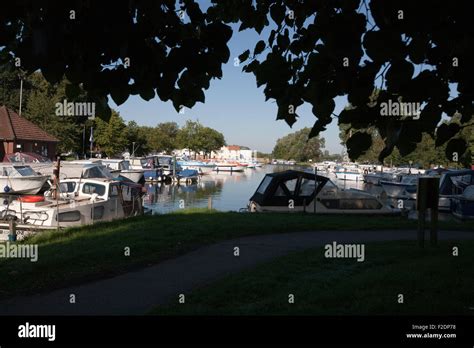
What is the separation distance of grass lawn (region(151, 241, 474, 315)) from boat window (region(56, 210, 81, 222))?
9.42 meters

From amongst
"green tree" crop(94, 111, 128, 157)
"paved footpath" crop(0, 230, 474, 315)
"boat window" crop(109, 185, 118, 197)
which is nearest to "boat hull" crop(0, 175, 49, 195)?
"boat window" crop(109, 185, 118, 197)

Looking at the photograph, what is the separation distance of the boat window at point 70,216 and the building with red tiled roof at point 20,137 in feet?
112

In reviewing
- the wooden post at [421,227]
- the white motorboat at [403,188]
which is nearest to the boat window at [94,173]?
the white motorboat at [403,188]

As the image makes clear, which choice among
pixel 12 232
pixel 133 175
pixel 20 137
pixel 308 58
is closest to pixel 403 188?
pixel 133 175

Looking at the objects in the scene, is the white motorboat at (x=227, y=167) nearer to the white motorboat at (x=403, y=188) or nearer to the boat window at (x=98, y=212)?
the white motorboat at (x=403, y=188)

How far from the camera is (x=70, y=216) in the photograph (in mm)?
16828

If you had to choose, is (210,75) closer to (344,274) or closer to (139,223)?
(344,274)

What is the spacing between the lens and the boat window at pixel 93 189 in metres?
19.4

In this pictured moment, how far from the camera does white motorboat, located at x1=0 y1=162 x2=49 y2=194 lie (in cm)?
2925

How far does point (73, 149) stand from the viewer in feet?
232

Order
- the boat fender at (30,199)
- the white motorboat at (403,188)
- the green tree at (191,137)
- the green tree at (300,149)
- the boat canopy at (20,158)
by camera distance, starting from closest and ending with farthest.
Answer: the boat fender at (30,199) < the white motorboat at (403,188) < the boat canopy at (20,158) < the green tree at (191,137) < the green tree at (300,149)

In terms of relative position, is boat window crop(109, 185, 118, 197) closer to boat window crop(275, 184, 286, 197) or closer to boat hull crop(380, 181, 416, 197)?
boat window crop(275, 184, 286, 197)

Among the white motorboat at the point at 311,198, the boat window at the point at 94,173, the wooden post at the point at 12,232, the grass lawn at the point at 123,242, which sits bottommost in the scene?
the wooden post at the point at 12,232

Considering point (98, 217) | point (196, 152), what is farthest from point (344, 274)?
point (196, 152)
